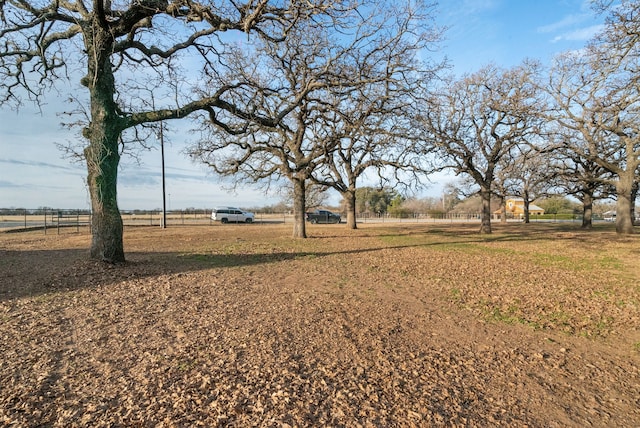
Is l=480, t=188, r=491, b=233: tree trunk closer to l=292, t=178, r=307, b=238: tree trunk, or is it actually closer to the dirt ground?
l=292, t=178, r=307, b=238: tree trunk

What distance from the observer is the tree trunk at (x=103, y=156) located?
811cm

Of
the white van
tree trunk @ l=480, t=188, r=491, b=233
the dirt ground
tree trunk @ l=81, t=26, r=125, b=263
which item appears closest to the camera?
the dirt ground

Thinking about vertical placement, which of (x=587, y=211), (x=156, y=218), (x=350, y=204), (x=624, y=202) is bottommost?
(x=587, y=211)

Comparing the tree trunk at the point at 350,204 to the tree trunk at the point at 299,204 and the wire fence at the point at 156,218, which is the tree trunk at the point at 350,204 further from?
the wire fence at the point at 156,218

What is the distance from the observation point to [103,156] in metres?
8.11

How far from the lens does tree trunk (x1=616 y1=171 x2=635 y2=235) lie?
18594mm

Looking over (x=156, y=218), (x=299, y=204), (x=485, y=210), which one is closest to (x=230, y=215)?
(x=156, y=218)

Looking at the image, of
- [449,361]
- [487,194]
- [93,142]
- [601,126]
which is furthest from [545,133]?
[93,142]

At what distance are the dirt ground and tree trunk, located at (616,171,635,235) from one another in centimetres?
1456

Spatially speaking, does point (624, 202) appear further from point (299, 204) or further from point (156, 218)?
point (156, 218)

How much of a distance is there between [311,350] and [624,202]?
938 inches

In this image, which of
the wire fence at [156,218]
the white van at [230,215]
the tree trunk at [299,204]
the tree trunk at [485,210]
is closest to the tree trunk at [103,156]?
the tree trunk at [299,204]

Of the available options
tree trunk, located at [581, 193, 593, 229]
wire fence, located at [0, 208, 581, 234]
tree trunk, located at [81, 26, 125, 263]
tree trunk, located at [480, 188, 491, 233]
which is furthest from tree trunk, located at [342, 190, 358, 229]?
tree trunk, located at [581, 193, 593, 229]

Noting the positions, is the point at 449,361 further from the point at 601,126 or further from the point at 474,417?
the point at 601,126
